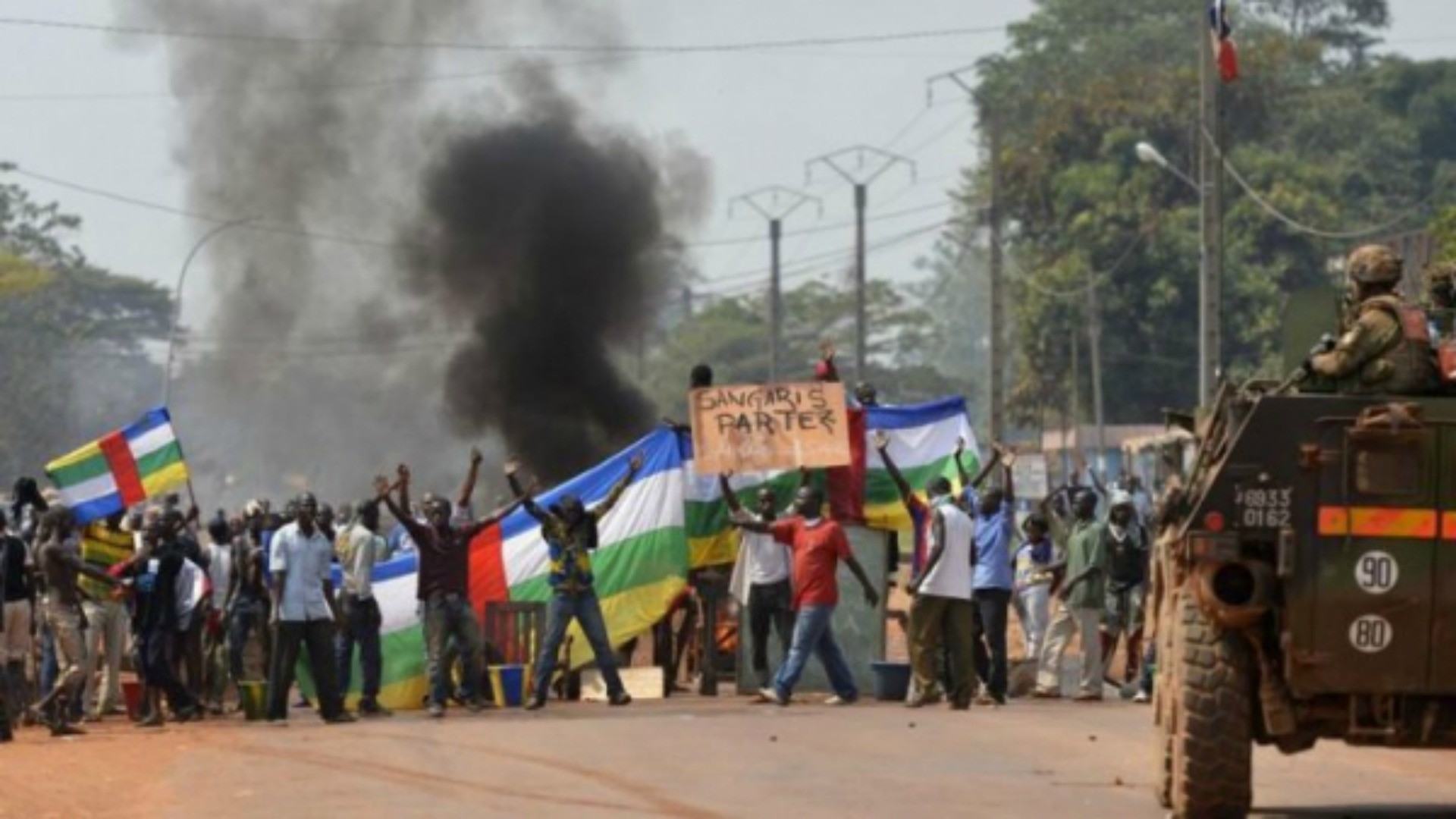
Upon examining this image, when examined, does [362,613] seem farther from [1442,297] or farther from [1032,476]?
[1032,476]

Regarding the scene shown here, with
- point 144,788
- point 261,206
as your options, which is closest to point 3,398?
point 261,206

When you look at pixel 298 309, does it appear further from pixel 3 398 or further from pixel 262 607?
pixel 3 398

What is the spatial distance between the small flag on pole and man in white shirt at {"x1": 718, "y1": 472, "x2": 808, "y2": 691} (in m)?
4.60

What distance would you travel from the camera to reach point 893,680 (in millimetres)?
22672

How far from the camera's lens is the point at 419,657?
2344 centimetres

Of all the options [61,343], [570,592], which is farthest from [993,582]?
[61,343]

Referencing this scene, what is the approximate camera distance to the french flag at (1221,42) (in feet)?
107

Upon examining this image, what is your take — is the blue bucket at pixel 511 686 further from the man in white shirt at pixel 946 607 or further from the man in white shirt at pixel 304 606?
the man in white shirt at pixel 946 607

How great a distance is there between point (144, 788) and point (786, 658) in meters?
7.09

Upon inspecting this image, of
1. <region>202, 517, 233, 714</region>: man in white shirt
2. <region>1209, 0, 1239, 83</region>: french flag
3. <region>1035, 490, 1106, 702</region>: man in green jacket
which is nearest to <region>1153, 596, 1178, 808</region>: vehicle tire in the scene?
<region>1035, 490, 1106, 702</region>: man in green jacket

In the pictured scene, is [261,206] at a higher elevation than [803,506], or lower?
higher

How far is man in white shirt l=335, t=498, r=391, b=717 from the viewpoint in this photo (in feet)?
73.3

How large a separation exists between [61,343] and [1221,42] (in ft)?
216

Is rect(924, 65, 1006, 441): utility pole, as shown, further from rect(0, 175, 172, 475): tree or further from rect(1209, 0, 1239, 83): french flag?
rect(0, 175, 172, 475): tree
